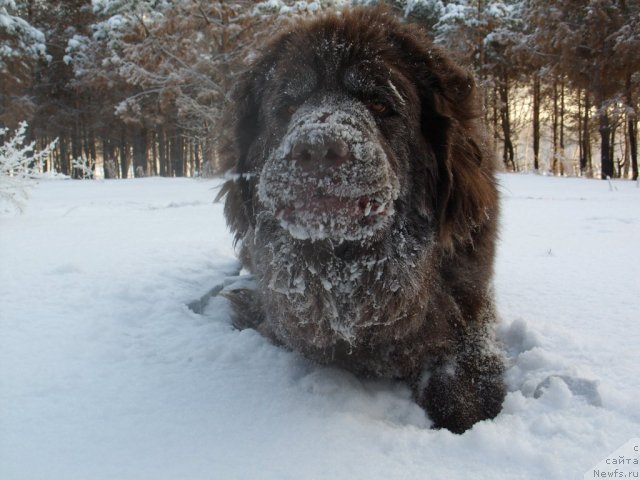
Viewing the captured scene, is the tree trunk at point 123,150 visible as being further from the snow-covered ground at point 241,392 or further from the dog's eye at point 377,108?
the dog's eye at point 377,108

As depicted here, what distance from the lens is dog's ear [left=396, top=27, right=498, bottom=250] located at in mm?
2297

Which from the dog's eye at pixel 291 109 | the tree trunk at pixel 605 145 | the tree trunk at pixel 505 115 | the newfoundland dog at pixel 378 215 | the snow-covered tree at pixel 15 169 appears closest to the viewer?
the newfoundland dog at pixel 378 215

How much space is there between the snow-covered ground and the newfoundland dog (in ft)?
0.56

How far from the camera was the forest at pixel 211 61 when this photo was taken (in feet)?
45.4

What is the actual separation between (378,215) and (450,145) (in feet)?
2.22

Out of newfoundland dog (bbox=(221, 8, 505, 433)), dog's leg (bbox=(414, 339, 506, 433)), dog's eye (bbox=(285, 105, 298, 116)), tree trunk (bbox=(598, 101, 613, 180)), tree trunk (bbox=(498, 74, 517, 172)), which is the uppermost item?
tree trunk (bbox=(498, 74, 517, 172))

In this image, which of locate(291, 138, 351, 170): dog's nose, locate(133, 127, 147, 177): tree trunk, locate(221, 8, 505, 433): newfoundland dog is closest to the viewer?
locate(291, 138, 351, 170): dog's nose

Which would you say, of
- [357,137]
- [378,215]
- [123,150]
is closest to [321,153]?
[357,137]

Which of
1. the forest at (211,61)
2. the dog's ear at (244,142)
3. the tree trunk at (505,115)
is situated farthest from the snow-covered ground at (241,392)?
the tree trunk at (505,115)

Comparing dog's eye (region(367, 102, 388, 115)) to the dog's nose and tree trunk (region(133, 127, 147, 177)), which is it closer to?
the dog's nose

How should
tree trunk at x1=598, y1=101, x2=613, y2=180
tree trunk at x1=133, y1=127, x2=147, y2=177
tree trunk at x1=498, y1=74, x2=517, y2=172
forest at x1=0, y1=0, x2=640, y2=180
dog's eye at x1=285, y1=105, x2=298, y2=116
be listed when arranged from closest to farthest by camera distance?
dog's eye at x1=285, y1=105, x2=298, y2=116 < forest at x1=0, y1=0, x2=640, y2=180 < tree trunk at x1=598, y1=101, x2=613, y2=180 < tree trunk at x1=498, y1=74, x2=517, y2=172 < tree trunk at x1=133, y1=127, x2=147, y2=177

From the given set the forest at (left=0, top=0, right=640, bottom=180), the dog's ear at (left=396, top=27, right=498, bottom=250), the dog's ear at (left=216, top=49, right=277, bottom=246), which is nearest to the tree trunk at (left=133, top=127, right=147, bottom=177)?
the forest at (left=0, top=0, right=640, bottom=180)

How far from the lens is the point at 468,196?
231 centimetres

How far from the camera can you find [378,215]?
1927 mm
